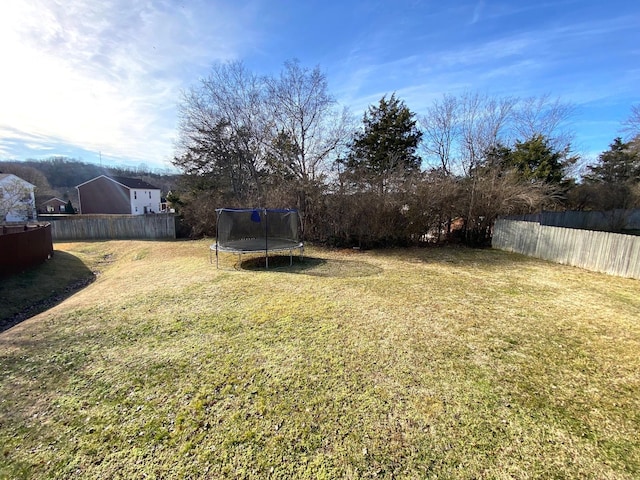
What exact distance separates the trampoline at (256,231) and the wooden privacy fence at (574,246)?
292 inches

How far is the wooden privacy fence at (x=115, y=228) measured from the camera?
14945 millimetres

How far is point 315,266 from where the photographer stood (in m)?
7.88

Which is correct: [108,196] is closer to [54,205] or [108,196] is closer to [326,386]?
[54,205]

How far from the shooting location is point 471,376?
9.21 ft

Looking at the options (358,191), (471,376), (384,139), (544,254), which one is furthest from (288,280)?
(384,139)

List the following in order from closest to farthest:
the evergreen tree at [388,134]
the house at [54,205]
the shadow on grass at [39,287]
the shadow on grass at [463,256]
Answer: the shadow on grass at [39,287], the shadow on grass at [463,256], the evergreen tree at [388,134], the house at [54,205]

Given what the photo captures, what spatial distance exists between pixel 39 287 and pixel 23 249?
1797 millimetres

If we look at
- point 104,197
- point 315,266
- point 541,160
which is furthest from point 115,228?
point 541,160

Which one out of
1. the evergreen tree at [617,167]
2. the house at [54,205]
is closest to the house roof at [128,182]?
the house at [54,205]

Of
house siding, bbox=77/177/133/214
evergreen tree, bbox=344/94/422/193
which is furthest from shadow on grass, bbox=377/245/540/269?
house siding, bbox=77/177/133/214

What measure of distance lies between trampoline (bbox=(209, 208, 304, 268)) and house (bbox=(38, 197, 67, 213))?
4118 cm

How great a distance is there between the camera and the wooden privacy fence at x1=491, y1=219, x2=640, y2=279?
6375mm

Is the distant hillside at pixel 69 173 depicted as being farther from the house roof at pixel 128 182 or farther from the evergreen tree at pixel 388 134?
the evergreen tree at pixel 388 134

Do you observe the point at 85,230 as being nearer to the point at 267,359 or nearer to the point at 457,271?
the point at 267,359
